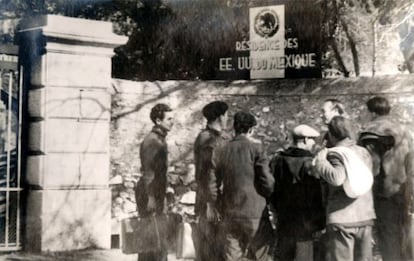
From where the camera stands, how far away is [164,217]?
337 cm

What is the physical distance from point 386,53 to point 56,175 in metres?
1.98

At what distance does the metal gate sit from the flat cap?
1.62 meters

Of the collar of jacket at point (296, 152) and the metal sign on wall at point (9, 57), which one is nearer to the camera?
the collar of jacket at point (296, 152)

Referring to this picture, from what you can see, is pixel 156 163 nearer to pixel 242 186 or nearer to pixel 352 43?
pixel 242 186

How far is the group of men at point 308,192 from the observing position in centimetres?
293

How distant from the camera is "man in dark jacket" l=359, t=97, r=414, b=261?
3020 mm

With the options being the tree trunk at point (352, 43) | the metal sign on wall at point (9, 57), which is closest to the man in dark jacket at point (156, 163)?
the metal sign on wall at point (9, 57)

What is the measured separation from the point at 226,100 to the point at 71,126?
36.4 inches

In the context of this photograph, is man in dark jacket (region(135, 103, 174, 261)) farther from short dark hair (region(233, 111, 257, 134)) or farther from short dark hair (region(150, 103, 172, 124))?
short dark hair (region(233, 111, 257, 134))

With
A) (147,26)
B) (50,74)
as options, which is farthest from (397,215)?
(50,74)

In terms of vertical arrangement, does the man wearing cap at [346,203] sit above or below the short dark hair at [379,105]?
below

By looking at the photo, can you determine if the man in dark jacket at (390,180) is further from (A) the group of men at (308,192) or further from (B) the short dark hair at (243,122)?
(B) the short dark hair at (243,122)

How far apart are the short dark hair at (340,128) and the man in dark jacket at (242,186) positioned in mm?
384

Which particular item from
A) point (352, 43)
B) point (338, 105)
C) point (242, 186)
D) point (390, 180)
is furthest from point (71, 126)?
point (390, 180)
